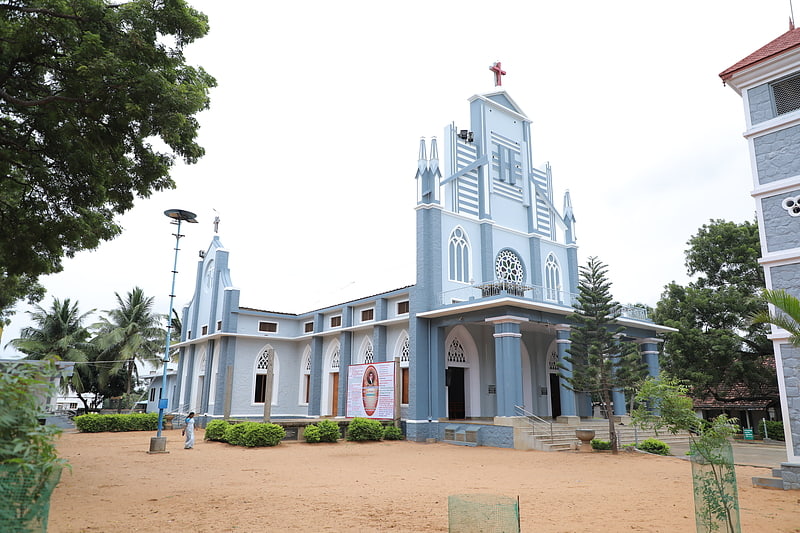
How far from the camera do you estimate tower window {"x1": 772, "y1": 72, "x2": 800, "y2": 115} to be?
11.1 meters

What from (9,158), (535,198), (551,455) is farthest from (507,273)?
(9,158)

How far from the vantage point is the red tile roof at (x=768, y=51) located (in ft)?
36.4

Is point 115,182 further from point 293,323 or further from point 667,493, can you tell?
point 293,323

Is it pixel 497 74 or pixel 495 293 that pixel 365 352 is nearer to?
pixel 495 293

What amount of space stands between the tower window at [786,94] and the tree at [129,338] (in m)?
35.3

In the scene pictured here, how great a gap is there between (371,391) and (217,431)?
6.03 meters

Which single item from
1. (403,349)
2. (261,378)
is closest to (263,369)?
(261,378)

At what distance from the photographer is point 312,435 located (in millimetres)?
19391

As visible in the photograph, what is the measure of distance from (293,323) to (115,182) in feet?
64.1

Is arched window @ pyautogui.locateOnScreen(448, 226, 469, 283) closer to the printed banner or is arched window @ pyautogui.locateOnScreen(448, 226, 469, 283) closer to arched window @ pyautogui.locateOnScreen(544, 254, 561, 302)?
the printed banner

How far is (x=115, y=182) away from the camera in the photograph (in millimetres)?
11062

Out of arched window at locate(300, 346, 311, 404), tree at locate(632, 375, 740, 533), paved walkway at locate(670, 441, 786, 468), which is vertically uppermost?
arched window at locate(300, 346, 311, 404)

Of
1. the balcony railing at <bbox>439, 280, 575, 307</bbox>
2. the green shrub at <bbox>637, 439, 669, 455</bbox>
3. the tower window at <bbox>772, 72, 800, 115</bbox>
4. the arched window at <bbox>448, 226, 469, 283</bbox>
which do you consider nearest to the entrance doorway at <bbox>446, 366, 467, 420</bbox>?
the balcony railing at <bbox>439, 280, 575, 307</bbox>

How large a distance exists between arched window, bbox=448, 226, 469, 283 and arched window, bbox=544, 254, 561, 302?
4808mm
